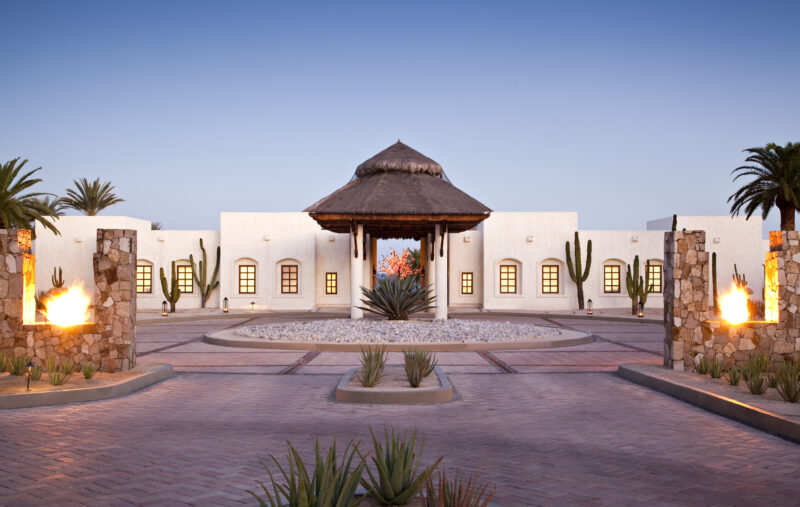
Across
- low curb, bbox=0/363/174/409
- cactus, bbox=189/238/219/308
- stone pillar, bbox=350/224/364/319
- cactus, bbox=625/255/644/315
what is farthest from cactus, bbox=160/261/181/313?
cactus, bbox=625/255/644/315

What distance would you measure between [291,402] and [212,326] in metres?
13.9

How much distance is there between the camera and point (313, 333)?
15.8 m

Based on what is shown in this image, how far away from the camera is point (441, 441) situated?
631 centimetres

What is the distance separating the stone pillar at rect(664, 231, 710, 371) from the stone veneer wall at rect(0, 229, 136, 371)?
28.8 ft

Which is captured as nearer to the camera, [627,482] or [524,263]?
[627,482]

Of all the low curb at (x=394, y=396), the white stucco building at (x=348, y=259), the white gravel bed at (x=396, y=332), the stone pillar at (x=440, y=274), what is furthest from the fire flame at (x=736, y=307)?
the white stucco building at (x=348, y=259)

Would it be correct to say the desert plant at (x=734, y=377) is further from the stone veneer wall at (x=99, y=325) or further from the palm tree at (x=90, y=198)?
the palm tree at (x=90, y=198)

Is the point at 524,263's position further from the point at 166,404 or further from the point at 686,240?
the point at 166,404

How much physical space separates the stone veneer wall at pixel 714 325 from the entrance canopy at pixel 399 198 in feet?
30.3

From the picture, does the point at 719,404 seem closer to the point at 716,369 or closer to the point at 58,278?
the point at 716,369

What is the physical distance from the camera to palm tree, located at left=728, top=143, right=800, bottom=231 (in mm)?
25672

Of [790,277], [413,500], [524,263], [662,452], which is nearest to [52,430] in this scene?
[413,500]

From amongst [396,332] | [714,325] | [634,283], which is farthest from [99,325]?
[634,283]

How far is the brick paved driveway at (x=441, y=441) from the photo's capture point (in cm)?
486
